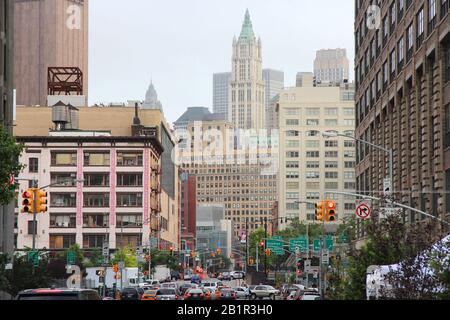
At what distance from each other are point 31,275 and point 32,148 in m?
89.0

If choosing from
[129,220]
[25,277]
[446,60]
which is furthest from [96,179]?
[446,60]

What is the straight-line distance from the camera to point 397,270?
3462 cm

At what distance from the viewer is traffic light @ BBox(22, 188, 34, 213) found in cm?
4862

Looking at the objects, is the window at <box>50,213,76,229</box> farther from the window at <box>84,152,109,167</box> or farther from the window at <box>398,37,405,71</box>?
the window at <box>398,37,405,71</box>

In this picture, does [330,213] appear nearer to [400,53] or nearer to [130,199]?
[400,53]

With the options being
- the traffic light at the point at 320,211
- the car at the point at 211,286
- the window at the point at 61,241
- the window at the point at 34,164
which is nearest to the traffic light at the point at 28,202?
the traffic light at the point at 320,211

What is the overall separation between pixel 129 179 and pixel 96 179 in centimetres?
520

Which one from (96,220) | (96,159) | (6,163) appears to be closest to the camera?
(6,163)

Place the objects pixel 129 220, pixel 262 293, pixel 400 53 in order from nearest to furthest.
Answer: pixel 400 53, pixel 262 293, pixel 129 220

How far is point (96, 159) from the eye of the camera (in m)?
153

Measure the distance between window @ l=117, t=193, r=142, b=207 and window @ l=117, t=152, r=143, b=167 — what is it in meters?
4.79
